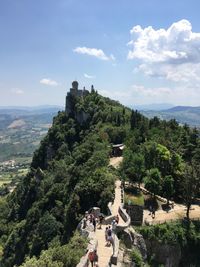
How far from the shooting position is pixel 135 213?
48812mm

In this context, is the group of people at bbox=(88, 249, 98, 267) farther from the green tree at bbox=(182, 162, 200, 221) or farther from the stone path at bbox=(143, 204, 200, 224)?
the green tree at bbox=(182, 162, 200, 221)

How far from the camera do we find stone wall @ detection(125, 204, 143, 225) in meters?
48.3

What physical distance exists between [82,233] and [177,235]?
14.0m

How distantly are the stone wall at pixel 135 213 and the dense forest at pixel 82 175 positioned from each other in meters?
3.11

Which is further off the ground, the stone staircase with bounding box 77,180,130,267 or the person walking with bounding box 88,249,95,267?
the person walking with bounding box 88,249,95,267

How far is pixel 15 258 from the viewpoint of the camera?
3214 inches

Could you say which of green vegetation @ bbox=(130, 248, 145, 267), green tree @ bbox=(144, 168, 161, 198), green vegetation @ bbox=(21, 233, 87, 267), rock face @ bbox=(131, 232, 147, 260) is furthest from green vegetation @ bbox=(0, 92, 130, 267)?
rock face @ bbox=(131, 232, 147, 260)

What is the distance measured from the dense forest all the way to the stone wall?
123 inches

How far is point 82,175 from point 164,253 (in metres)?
26.9

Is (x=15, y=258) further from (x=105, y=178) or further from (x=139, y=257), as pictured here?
(x=139, y=257)

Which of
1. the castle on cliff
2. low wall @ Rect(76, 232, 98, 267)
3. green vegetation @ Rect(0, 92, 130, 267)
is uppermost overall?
the castle on cliff

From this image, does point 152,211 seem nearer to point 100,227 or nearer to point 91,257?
point 100,227

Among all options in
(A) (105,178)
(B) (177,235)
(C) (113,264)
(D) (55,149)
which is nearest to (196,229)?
(B) (177,235)

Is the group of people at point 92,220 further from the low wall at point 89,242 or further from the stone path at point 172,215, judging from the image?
the stone path at point 172,215
